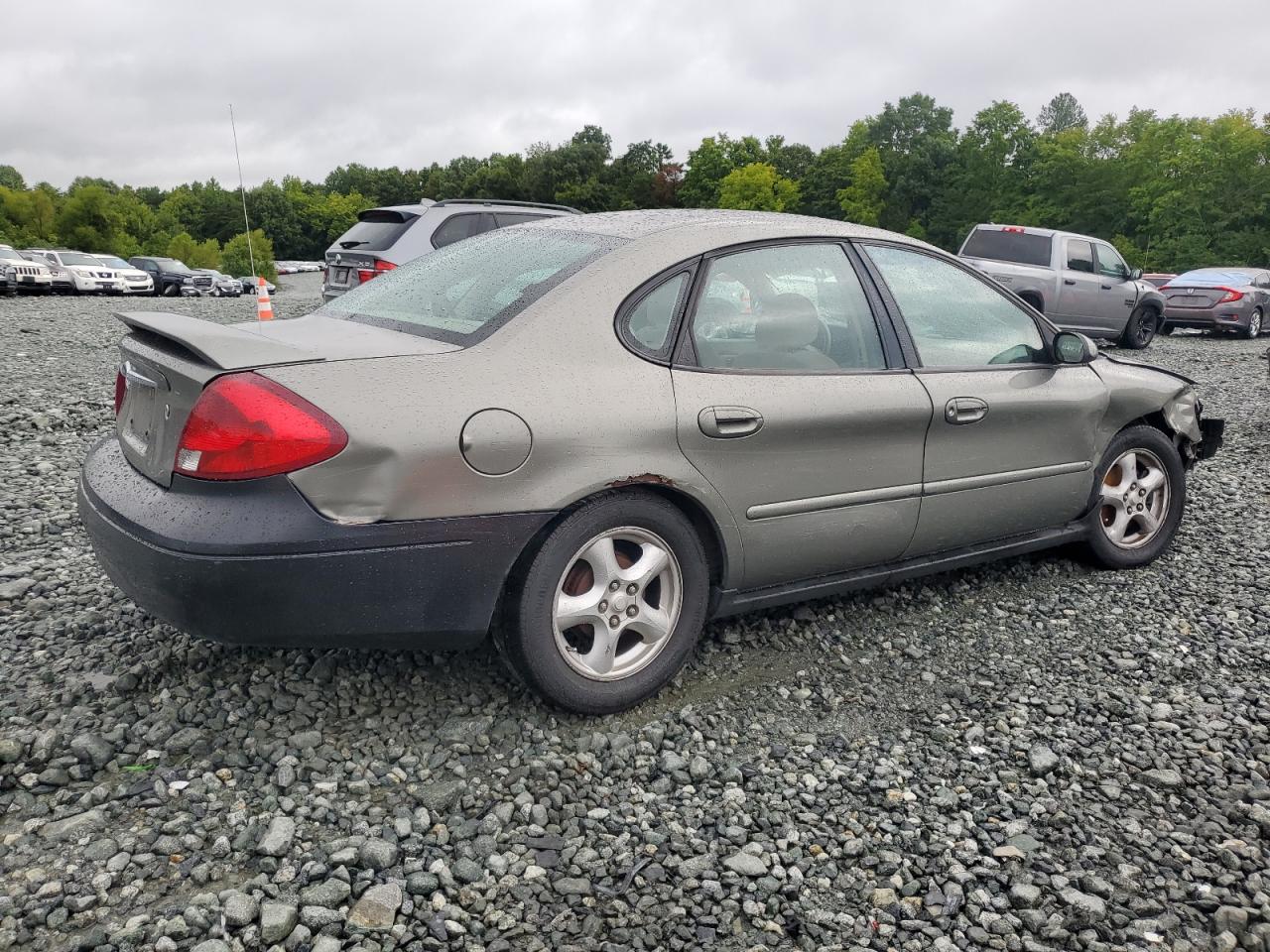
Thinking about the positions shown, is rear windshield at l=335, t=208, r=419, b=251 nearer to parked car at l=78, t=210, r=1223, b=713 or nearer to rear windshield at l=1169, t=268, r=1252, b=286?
parked car at l=78, t=210, r=1223, b=713

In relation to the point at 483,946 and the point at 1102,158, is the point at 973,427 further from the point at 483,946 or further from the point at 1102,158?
the point at 1102,158

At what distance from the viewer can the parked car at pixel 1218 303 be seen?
717 inches

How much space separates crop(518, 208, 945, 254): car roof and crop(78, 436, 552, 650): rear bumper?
1178 millimetres

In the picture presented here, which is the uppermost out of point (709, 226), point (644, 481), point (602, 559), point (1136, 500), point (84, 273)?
point (709, 226)

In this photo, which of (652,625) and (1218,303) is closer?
(652,625)

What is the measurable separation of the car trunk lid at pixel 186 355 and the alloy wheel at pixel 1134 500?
3.19 meters

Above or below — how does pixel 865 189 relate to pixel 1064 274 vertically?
above

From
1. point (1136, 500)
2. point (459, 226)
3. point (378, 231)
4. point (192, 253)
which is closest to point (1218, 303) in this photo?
point (459, 226)

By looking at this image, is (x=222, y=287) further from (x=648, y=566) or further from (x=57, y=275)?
(x=648, y=566)

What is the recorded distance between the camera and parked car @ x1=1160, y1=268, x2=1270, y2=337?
18.2m

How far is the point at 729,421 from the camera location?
3.19m

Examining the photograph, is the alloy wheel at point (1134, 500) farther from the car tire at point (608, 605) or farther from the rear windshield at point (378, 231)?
the rear windshield at point (378, 231)

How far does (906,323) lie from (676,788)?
77.8 inches

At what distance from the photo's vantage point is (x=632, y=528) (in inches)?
120
